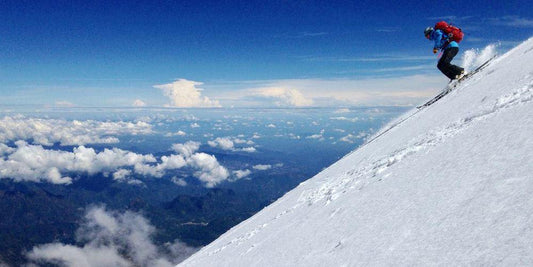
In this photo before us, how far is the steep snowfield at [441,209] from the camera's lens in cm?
272

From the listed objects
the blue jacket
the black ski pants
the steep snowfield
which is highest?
the blue jacket

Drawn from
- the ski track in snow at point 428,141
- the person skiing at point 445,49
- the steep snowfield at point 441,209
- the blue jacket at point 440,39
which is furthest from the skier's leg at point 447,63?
the steep snowfield at point 441,209

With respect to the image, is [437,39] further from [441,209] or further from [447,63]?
[441,209]

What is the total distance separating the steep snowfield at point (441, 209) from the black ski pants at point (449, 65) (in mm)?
8984

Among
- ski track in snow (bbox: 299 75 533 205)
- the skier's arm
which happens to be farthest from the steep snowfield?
the skier's arm

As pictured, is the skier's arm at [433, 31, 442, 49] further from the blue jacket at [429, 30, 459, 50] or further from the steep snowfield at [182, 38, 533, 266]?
the steep snowfield at [182, 38, 533, 266]

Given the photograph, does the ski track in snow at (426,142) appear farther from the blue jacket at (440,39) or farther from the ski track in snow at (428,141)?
the blue jacket at (440,39)

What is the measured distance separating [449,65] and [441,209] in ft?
49.8

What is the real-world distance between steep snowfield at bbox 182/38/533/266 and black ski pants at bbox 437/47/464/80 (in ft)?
29.5

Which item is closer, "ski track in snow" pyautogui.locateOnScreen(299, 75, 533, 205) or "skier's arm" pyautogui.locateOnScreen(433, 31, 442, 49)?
"ski track in snow" pyautogui.locateOnScreen(299, 75, 533, 205)

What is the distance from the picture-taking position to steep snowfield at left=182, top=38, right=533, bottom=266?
2.72 metres

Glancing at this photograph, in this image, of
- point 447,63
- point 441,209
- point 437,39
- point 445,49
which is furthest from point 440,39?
point 441,209

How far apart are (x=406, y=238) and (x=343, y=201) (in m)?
3.21

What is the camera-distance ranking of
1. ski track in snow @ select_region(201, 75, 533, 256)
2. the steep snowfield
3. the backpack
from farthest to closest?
1. the backpack
2. ski track in snow @ select_region(201, 75, 533, 256)
3. the steep snowfield
